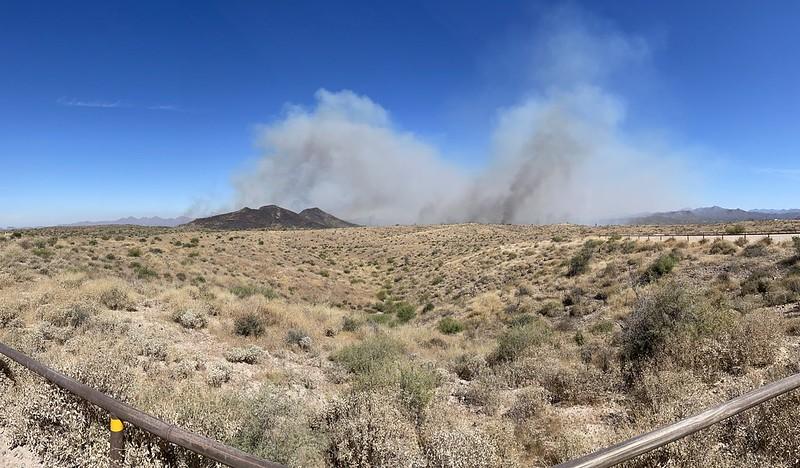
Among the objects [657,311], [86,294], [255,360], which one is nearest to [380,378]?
[255,360]

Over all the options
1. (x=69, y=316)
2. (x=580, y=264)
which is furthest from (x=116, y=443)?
(x=580, y=264)

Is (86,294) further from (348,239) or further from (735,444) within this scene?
(348,239)

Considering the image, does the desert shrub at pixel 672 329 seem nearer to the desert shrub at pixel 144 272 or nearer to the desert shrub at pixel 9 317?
the desert shrub at pixel 9 317

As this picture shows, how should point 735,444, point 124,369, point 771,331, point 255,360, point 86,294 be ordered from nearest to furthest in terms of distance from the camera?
point 735,444, point 124,369, point 771,331, point 255,360, point 86,294

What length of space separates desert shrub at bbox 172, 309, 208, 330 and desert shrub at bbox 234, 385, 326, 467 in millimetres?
8069

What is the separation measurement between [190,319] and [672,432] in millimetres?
12853

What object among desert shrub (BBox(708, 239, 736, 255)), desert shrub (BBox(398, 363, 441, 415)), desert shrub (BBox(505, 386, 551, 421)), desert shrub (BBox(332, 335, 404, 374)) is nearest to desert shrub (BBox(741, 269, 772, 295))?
desert shrub (BBox(708, 239, 736, 255))

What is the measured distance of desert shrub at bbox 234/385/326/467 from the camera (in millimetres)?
4602

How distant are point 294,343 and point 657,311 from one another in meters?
9.42

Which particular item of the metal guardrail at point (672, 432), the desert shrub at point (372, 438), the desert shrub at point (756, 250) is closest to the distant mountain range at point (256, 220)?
the desert shrub at point (756, 250)

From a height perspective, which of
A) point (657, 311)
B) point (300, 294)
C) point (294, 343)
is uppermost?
point (657, 311)

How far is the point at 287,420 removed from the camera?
5.27 meters

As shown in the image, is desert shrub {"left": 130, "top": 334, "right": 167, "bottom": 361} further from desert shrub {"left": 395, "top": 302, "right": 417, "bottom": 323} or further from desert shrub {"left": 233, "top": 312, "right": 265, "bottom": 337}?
desert shrub {"left": 395, "top": 302, "right": 417, "bottom": 323}

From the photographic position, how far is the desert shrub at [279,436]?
15.1 ft
